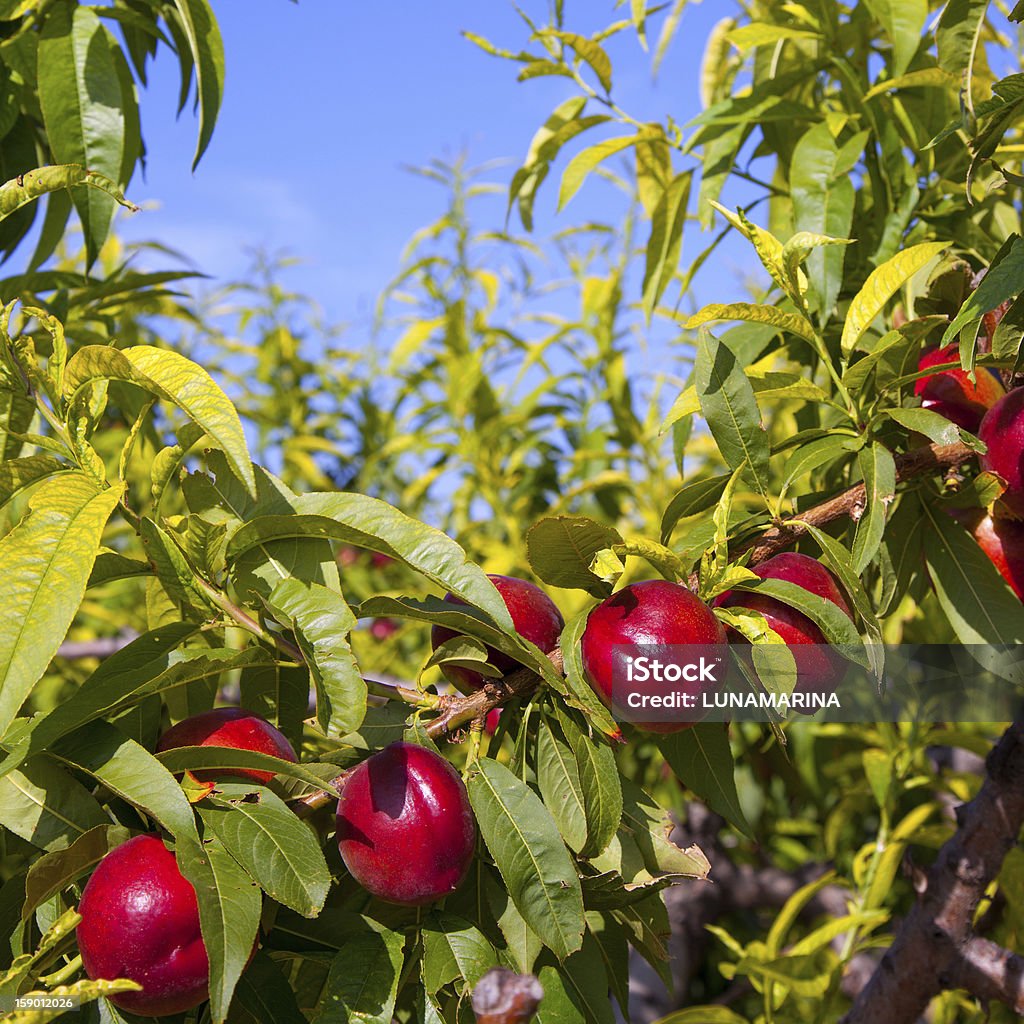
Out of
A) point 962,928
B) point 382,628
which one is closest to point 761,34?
point 962,928

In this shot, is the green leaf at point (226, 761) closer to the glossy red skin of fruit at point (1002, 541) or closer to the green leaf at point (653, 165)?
the glossy red skin of fruit at point (1002, 541)

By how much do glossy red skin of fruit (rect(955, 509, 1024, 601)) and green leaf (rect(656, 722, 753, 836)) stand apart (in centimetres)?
33

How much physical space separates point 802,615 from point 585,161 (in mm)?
806

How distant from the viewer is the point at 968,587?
92cm

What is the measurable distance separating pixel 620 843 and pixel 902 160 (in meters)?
0.83

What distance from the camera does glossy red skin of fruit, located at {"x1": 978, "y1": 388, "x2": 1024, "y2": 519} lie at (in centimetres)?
81

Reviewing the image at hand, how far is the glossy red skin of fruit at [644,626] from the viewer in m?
0.69

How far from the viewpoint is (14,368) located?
70cm

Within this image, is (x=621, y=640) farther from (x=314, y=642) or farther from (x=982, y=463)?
(x=982, y=463)

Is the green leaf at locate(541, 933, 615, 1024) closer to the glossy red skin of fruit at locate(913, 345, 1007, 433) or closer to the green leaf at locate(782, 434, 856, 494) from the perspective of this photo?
the green leaf at locate(782, 434, 856, 494)

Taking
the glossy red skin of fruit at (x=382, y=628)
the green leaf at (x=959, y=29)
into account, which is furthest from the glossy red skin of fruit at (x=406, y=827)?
the glossy red skin of fruit at (x=382, y=628)

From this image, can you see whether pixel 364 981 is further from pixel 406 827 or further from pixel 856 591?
pixel 856 591

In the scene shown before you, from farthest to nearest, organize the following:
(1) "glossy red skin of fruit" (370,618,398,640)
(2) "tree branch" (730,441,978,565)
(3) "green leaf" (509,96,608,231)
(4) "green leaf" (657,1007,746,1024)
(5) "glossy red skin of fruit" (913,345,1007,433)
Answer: (1) "glossy red skin of fruit" (370,618,398,640) → (3) "green leaf" (509,96,608,231) → (4) "green leaf" (657,1007,746,1024) → (5) "glossy red skin of fruit" (913,345,1007,433) → (2) "tree branch" (730,441,978,565)

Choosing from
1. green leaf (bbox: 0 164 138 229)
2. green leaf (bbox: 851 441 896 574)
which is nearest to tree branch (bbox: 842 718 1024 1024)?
green leaf (bbox: 851 441 896 574)
